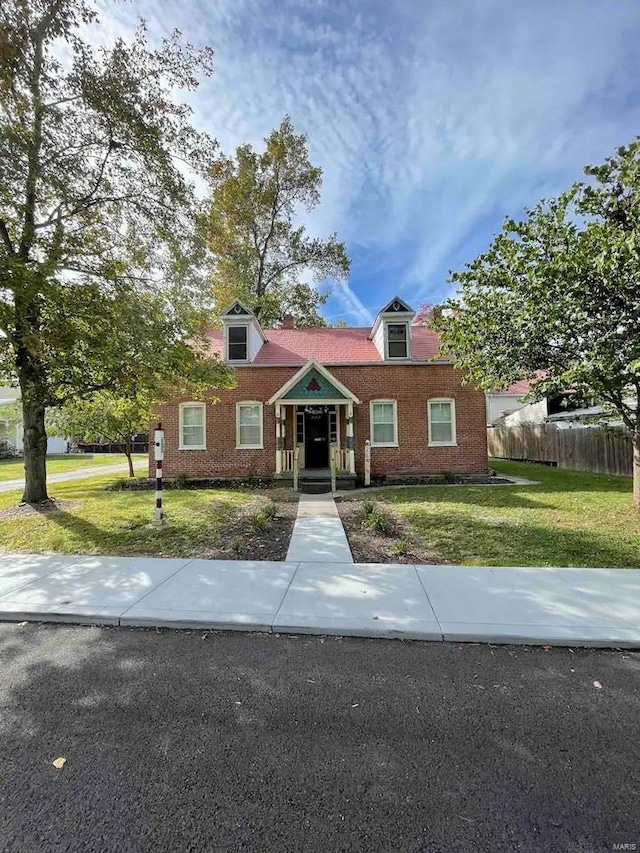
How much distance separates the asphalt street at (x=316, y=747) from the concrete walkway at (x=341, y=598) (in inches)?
10.8

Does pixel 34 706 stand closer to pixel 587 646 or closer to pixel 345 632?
pixel 345 632

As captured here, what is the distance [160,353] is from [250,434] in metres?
6.15

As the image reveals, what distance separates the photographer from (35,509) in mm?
9648

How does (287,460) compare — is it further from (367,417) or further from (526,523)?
(526,523)

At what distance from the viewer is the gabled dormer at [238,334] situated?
47.8 ft

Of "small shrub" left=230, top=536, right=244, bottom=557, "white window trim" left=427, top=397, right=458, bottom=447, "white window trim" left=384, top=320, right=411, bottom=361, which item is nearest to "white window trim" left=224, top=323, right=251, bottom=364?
"white window trim" left=384, top=320, right=411, bottom=361

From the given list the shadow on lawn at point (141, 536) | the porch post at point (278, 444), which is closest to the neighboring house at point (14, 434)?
the porch post at point (278, 444)

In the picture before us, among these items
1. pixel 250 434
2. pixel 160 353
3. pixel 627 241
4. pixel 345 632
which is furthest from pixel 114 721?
pixel 250 434

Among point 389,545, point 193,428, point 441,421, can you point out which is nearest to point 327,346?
point 441,421

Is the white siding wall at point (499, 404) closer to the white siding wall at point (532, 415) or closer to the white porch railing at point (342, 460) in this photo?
the white siding wall at point (532, 415)

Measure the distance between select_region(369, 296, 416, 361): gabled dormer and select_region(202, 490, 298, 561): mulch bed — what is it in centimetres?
738

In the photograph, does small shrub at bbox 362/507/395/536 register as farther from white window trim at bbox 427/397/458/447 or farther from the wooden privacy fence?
white window trim at bbox 427/397/458/447

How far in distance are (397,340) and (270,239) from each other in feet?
48.1

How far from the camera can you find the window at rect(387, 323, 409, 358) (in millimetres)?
14547
